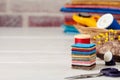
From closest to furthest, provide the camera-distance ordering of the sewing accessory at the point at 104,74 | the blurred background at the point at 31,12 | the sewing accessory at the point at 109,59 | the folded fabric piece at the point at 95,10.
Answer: the sewing accessory at the point at 104,74 < the sewing accessory at the point at 109,59 < the folded fabric piece at the point at 95,10 < the blurred background at the point at 31,12

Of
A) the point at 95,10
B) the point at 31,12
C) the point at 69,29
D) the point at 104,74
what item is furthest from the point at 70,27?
the point at 104,74

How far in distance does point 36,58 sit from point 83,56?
14cm

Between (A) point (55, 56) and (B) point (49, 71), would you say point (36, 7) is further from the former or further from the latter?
(B) point (49, 71)

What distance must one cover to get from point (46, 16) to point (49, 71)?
80cm

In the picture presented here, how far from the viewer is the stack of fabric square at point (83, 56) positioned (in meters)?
0.62

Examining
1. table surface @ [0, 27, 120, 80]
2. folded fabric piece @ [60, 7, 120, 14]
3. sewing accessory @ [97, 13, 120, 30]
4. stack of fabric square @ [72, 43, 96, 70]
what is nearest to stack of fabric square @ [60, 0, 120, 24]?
folded fabric piece @ [60, 7, 120, 14]

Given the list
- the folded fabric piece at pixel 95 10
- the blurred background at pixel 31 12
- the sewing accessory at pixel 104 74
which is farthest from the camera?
the blurred background at pixel 31 12

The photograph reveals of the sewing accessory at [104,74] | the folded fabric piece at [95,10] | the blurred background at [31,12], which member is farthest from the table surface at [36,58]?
the blurred background at [31,12]

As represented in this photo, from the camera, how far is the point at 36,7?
4.55 ft

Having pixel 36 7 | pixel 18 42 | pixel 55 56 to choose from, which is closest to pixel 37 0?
pixel 36 7

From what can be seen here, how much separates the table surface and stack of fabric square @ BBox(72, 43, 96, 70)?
0.01 metres

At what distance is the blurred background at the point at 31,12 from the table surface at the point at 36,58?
0.31 m

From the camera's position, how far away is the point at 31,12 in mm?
1387

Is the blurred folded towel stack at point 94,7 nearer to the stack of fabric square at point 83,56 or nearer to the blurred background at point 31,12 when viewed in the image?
the blurred background at point 31,12
